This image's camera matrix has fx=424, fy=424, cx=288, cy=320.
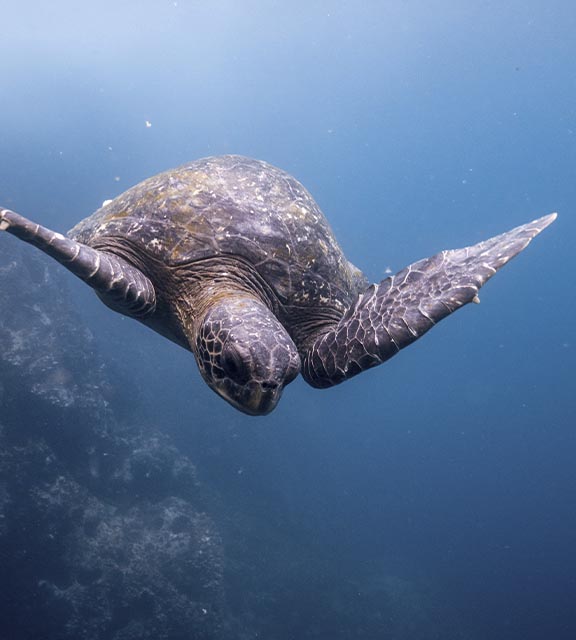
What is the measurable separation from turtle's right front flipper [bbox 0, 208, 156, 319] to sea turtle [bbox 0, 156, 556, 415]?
0.04ft

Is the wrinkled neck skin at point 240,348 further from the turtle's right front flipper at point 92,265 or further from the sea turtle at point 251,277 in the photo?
the turtle's right front flipper at point 92,265

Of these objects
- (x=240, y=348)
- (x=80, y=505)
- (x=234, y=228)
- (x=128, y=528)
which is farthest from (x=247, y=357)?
(x=128, y=528)

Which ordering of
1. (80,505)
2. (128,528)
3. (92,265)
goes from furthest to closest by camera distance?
(128,528)
(80,505)
(92,265)

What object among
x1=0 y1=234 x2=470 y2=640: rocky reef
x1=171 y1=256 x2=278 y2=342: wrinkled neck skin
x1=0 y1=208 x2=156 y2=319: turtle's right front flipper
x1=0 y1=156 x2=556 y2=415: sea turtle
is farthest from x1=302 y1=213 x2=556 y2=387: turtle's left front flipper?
x1=0 y1=234 x2=470 y2=640: rocky reef

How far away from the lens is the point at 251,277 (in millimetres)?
4121

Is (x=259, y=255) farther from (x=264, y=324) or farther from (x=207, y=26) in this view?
(x=207, y=26)

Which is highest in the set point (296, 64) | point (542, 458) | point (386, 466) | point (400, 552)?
point (296, 64)

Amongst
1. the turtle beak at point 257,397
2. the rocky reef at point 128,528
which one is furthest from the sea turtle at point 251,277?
the rocky reef at point 128,528

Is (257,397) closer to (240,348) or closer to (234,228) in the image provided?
(240,348)

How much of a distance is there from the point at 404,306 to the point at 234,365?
5.27ft

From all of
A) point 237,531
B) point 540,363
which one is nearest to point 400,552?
point 237,531

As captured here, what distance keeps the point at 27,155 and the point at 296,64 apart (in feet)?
162

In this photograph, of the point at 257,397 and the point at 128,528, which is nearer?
the point at 257,397

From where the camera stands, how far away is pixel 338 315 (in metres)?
4.73
